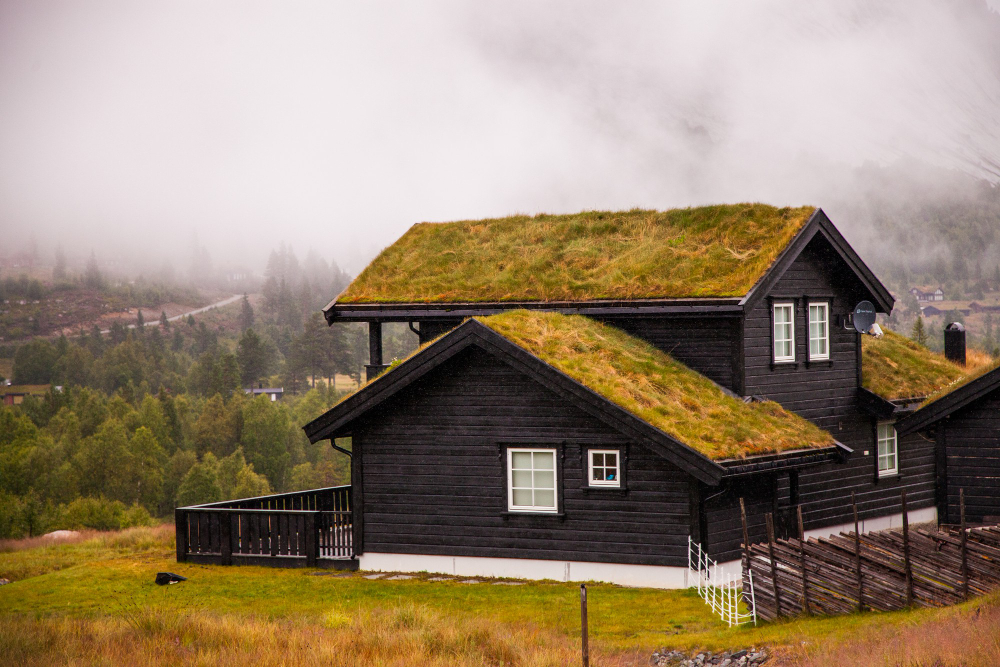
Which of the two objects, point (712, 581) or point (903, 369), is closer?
point (712, 581)

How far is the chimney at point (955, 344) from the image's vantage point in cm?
3030

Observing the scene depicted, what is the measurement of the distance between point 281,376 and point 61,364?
45947mm

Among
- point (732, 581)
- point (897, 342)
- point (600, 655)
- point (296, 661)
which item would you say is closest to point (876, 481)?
point (897, 342)

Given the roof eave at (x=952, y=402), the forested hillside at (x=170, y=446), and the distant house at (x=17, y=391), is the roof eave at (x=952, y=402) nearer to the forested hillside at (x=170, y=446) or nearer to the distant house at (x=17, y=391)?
the forested hillside at (x=170, y=446)

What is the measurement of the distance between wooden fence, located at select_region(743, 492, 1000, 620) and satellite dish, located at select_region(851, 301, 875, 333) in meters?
9.10

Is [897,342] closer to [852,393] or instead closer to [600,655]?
[852,393]

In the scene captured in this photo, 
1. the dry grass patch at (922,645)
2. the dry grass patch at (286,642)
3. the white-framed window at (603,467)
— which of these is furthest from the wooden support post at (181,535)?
the dry grass patch at (922,645)

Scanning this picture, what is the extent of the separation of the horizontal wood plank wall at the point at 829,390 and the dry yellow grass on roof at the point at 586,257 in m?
1.15

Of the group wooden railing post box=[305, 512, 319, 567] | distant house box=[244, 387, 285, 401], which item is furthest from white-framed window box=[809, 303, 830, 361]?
distant house box=[244, 387, 285, 401]

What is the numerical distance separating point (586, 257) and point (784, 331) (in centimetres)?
507

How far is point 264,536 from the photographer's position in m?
22.4

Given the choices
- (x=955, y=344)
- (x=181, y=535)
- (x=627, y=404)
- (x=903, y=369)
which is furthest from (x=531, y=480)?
(x=955, y=344)

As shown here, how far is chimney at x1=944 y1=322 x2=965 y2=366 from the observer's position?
30297 millimetres

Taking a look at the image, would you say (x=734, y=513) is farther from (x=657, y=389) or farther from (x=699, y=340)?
(x=699, y=340)
